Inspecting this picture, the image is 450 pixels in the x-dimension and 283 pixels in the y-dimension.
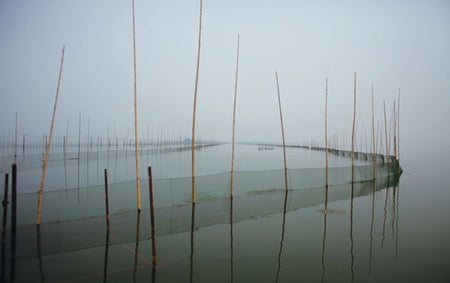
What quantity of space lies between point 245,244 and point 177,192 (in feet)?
10.6

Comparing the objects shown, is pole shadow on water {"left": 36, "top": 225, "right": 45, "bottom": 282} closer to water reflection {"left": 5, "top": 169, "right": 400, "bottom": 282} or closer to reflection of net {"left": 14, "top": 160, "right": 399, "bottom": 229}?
water reflection {"left": 5, "top": 169, "right": 400, "bottom": 282}

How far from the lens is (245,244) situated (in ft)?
18.6

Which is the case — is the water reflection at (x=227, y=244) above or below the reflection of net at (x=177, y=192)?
below

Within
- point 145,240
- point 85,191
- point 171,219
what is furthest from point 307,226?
point 85,191

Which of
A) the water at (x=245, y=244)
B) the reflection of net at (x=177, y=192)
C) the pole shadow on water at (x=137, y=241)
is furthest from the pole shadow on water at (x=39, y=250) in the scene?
the pole shadow on water at (x=137, y=241)

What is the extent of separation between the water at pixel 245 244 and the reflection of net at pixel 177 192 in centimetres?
10

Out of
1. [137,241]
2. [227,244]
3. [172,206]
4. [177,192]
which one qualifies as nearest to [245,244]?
[227,244]

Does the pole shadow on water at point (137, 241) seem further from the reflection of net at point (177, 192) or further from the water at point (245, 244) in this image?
the reflection of net at point (177, 192)

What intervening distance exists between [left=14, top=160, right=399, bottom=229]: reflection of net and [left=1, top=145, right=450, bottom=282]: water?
0.10m

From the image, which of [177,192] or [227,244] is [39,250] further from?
[177,192]

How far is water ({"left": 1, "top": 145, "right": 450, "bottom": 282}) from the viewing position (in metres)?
4.35

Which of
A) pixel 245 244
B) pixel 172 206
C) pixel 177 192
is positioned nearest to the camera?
pixel 245 244

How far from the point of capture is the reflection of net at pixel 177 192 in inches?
255

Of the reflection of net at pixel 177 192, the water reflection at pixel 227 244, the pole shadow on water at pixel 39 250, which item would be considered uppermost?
the reflection of net at pixel 177 192
